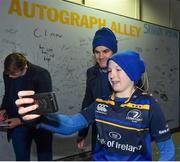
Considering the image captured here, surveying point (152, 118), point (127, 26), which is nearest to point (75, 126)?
point (152, 118)

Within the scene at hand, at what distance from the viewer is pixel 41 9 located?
3.56m

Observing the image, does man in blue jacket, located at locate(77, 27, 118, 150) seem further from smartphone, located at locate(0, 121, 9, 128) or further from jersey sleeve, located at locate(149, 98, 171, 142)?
smartphone, located at locate(0, 121, 9, 128)

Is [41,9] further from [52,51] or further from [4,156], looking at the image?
[4,156]

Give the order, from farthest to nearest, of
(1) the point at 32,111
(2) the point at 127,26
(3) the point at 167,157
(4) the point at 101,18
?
(2) the point at 127,26 → (4) the point at 101,18 → (3) the point at 167,157 → (1) the point at 32,111

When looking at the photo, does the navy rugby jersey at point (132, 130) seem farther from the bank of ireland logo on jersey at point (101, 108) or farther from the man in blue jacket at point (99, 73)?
the man in blue jacket at point (99, 73)

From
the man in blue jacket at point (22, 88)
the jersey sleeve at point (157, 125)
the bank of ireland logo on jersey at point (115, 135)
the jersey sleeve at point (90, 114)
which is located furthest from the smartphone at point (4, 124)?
the jersey sleeve at point (157, 125)

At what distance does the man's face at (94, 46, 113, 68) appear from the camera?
231cm

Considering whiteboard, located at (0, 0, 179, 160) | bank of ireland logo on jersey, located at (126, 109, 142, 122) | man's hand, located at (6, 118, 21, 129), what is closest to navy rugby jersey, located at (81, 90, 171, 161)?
bank of ireland logo on jersey, located at (126, 109, 142, 122)

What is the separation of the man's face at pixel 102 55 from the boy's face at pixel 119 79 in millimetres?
729

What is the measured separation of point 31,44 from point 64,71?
58cm

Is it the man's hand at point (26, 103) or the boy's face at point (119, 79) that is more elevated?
the boy's face at point (119, 79)

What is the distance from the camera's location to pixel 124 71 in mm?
1525

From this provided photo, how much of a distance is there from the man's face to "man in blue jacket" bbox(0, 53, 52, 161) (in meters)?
0.63

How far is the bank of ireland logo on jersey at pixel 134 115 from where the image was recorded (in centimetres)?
148
